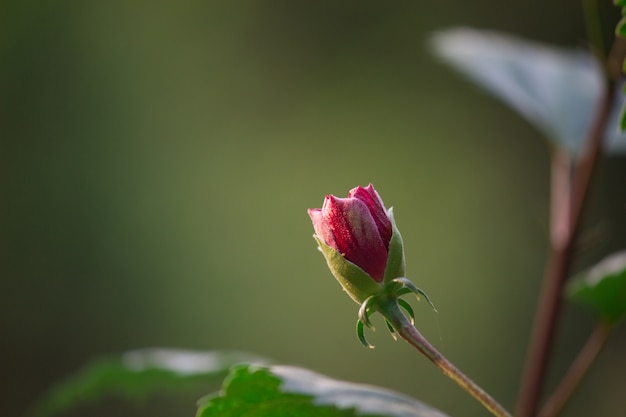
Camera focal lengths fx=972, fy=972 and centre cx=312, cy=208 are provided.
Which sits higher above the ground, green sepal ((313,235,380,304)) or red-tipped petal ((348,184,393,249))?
red-tipped petal ((348,184,393,249))

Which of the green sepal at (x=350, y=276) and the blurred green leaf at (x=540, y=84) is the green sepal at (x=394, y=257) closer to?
the green sepal at (x=350, y=276)

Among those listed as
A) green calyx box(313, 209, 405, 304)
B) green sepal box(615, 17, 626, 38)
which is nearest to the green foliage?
green sepal box(615, 17, 626, 38)

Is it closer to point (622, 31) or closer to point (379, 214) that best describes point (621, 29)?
point (622, 31)

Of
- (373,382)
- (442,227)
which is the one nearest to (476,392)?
(373,382)

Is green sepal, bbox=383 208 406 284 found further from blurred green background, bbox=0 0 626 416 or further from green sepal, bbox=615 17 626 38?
blurred green background, bbox=0 0 626 416

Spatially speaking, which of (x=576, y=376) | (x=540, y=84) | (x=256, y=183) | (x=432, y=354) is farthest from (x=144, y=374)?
(x=256, y=183)

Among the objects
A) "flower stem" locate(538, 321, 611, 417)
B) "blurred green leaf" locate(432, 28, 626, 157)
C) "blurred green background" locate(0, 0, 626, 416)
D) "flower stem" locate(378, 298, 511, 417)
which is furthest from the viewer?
"blurred green background" locate(0, 0, 626, 416)
